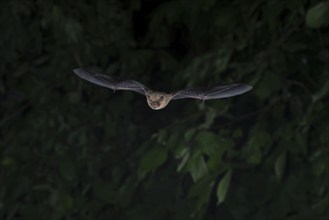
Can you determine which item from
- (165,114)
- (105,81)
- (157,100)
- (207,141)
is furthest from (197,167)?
(157,100)

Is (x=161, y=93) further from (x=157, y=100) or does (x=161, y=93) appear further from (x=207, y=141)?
(x=207, y=141)

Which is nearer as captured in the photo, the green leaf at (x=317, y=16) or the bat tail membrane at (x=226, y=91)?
the bat tail membrane at (x=226, y=91)

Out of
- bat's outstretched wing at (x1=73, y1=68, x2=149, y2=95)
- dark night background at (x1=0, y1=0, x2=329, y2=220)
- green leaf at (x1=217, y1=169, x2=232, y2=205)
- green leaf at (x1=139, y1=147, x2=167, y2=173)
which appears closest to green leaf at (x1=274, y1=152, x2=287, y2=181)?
dark night background at (x1=0, y1=0, x2=329, y2=220)

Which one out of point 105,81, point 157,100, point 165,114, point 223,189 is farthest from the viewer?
point 165,114

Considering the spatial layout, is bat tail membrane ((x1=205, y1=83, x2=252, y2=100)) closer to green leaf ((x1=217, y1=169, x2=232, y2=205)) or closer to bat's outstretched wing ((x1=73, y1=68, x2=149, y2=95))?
bat's outstretched wing ((x1=73, y1=68, x2=149, y2=95))

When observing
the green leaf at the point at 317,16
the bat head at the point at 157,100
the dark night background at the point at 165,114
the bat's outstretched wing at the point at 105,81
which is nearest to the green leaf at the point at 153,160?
the dark night background at the point at 165,114

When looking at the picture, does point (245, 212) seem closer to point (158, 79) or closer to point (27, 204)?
point (158, 79)

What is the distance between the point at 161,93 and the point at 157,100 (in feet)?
0.15

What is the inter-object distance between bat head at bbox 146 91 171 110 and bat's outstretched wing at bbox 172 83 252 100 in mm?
20

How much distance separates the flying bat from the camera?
120cm

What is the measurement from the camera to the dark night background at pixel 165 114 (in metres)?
3.03

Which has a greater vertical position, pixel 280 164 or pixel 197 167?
pixel 197 167

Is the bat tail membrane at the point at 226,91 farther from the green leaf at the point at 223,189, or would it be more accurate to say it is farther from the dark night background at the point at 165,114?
the green leaf at the point at 223,189

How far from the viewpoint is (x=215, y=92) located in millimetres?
1266
